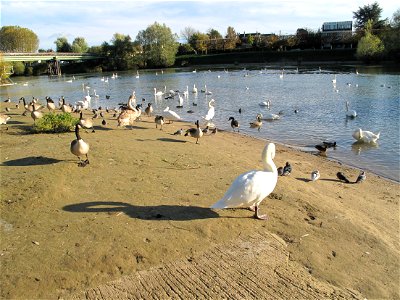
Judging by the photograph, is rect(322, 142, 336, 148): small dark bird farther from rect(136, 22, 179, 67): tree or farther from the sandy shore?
rect(136, 22, 179, 67): tree

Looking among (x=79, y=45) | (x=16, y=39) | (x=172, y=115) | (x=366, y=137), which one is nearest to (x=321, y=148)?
(x=366, y=137)

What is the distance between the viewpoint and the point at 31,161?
9.63m

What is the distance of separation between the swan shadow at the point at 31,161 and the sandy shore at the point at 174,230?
0.06 m

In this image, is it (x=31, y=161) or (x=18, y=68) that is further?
(x=18, y=68)

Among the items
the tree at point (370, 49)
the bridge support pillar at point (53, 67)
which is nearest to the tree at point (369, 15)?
the tree at point (370, 49)

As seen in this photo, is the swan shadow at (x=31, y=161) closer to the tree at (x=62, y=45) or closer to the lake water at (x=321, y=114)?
the lake water at (x=321, y=114)

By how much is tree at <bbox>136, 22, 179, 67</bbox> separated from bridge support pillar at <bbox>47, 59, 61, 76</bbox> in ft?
73.7

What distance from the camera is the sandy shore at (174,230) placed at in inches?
205

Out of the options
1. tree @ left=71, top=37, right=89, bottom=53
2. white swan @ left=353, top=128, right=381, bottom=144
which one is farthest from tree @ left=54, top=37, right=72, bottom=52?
white swan @ left=353, top=128, right=381, bottom=144

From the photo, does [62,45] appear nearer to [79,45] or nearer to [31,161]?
[79,45]

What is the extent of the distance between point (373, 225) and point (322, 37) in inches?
3886

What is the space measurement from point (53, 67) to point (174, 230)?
103 m

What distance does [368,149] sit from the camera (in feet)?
50.4

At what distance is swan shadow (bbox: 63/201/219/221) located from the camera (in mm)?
6824
